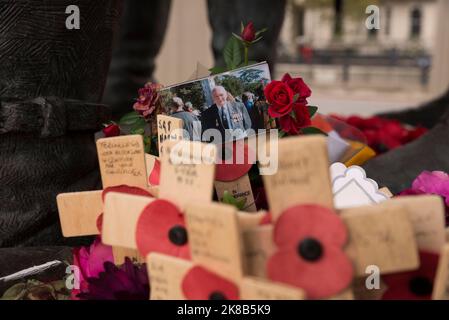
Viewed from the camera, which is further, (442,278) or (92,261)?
(92,261)

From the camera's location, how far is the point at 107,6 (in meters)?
0.69

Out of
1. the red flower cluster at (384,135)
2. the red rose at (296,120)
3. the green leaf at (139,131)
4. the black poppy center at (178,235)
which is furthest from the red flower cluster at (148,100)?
the red flower cluster at (384,135)

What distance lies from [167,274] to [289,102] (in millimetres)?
257

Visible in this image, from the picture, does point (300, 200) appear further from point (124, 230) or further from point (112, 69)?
point (112, 69)

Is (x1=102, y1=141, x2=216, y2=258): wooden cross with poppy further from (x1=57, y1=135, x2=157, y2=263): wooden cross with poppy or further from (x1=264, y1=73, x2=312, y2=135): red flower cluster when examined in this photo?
(x1=264, y1=73, x2=312, y2=135): red flower cluster

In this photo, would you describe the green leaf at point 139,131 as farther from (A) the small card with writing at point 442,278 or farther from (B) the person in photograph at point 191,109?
(A) the small card with writing at point 442,278

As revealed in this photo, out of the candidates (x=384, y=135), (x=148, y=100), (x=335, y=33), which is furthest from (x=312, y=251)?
(x=335, y=33)

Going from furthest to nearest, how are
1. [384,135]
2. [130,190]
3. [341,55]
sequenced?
[341,55], [384,135], [130,190]

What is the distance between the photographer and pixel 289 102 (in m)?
0.60

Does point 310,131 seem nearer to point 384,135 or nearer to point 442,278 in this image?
point 442,278

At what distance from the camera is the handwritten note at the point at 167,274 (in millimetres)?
389

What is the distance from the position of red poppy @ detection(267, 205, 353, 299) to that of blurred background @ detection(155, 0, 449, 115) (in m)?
2.07

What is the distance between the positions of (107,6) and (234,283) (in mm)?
429
